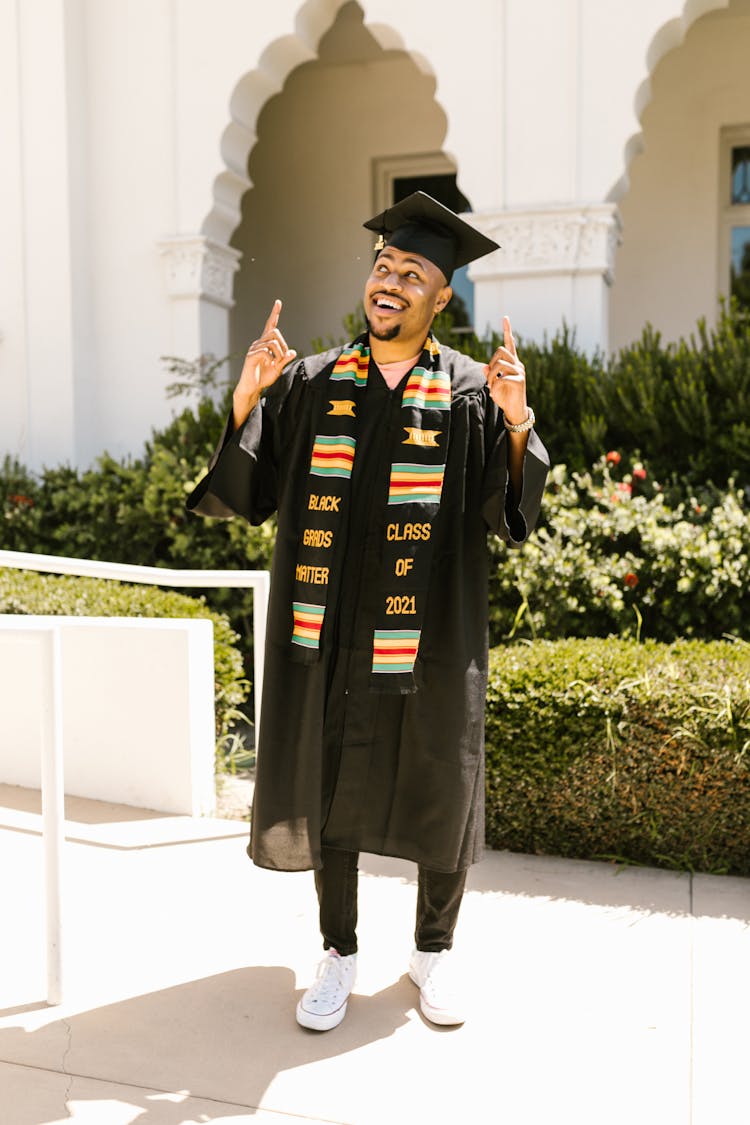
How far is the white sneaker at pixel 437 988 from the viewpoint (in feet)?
8.55

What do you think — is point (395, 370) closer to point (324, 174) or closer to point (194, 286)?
point (194, 286)

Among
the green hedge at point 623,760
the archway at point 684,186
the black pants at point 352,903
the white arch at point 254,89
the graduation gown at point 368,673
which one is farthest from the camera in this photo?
the archway at point 684,186

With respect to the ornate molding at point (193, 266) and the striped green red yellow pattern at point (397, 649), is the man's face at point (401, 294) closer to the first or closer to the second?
the striped green red yellow pattern at point (397, 649)

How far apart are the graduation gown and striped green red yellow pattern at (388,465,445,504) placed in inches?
2.3

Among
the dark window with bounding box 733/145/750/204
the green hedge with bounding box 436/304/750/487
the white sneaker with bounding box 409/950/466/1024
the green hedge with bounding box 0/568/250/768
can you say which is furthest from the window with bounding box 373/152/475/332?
the white sneaker with bounding box 409/950/466/1024

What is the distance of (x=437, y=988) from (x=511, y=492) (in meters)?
1.26

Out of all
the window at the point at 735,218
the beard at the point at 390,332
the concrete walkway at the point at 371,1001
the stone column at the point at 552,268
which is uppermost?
the window at the point at 735,218

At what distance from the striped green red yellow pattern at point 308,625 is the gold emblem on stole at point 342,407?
0.48 meters

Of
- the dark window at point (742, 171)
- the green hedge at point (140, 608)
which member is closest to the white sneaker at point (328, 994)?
the green hedge at point (140, 608)

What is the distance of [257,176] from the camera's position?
969 centimetres

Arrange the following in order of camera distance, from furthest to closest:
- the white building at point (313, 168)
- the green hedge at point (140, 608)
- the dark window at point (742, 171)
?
the dark window at point (742, 171) → the white building at point (313, 168) → the green hedge at point (140, 608)

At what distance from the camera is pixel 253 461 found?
263 centimetres

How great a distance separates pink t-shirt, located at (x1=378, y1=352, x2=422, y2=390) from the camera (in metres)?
2.67

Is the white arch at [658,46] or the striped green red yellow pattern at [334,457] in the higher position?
the white arch at [658,46]
